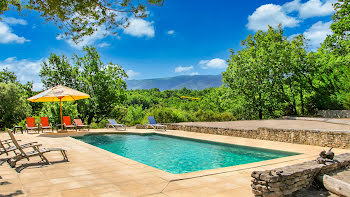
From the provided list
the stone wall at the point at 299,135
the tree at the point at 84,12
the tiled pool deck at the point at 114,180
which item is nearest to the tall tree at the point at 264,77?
the stone wall at the point at 299,135

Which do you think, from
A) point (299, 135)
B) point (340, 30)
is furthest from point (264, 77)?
point (299, 135)

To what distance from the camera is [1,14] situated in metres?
4.97

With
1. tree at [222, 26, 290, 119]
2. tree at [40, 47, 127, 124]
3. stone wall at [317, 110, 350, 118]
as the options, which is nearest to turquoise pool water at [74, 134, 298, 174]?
tree at [40, 47, 127, 124]

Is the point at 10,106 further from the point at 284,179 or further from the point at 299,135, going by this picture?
the point at 284,179

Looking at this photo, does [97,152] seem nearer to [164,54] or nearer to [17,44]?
[17,44]

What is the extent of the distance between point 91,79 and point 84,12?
17.5 metres

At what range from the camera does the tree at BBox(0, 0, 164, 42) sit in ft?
15.9

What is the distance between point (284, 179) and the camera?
323 cm

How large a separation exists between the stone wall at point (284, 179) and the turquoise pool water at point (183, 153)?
→ 3.21 metres

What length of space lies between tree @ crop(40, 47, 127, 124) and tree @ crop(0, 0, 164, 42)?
54.0 feet

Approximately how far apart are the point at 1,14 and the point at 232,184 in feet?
18.2

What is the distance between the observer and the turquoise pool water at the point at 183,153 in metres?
7.11

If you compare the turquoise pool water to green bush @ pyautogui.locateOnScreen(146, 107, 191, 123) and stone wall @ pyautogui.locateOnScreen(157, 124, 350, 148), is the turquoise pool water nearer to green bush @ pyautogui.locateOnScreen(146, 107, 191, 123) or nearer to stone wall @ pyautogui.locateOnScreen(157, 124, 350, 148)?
stone wall @ pyautogui.locateOnScreen(157, 124, 350, 148)

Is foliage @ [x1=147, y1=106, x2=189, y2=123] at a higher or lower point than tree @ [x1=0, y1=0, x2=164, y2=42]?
lower
